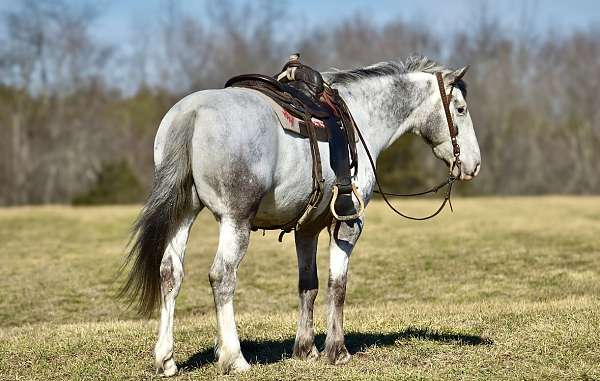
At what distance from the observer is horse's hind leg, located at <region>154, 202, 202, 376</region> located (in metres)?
6.99

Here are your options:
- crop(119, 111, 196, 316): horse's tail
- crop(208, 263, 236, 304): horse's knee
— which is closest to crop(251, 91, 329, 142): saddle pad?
crop(119, 111, 196, 316): horse's tail

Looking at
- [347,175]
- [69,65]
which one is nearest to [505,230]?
[347,175]

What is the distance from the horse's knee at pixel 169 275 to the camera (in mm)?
6992

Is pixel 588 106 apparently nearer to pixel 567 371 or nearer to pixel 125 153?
pixel 125 153

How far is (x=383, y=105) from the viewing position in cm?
849

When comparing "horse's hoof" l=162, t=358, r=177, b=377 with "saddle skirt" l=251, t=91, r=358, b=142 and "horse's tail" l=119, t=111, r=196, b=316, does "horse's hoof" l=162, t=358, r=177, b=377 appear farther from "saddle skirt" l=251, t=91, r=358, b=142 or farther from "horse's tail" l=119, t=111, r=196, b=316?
"saddle skirt" l=251, t=91, r=358, b=142

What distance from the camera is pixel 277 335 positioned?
378 inches

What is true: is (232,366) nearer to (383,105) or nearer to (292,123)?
(292,123)

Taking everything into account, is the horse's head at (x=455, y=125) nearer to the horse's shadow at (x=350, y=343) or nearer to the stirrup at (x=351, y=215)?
the stirrup at (x=351, y=215)

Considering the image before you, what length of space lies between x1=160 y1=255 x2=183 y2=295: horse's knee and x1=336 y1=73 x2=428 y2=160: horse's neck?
2331 mm

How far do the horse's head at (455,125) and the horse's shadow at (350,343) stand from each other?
5.45ft

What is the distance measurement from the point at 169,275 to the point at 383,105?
2807 mm

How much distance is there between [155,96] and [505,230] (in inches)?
1767

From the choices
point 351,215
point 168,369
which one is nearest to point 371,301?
point 351,215
